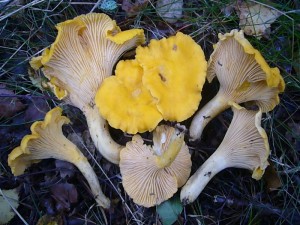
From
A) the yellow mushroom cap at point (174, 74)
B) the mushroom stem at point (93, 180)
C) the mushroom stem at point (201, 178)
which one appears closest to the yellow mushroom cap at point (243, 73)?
the yellow mushroom cap at point (174, 74)

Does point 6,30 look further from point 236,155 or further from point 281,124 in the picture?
point 281,124

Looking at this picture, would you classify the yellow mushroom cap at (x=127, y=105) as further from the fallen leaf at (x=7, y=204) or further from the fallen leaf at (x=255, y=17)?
the fallen leaf at (x=255, y=17)

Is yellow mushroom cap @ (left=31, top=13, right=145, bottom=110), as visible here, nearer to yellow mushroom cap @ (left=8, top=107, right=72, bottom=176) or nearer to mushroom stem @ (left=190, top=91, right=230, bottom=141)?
yellow mushroom cap @ (left=8, top=107, right=72, bottom=176)

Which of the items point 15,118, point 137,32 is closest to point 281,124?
point 137,32

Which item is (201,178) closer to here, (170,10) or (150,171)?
(150,171)

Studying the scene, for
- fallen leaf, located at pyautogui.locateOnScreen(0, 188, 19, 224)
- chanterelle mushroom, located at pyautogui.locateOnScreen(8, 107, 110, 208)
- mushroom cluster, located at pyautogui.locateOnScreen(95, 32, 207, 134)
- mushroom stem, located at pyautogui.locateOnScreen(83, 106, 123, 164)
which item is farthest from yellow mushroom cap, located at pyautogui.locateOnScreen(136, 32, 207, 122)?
fallen leaf, located at pyautogui.locateOnScreen(0, 188, 19, 224)

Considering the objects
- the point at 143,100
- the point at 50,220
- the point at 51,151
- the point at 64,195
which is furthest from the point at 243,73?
the point at 50,220
